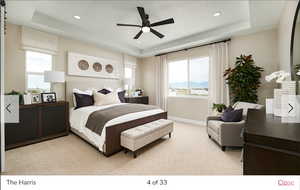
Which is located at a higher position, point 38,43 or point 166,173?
point 38,43


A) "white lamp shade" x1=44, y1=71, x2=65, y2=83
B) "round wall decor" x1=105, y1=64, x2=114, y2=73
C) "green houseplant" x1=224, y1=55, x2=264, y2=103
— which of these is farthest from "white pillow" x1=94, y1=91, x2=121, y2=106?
"green houseplant" x1=224, y1=55, x2=264, y2=103

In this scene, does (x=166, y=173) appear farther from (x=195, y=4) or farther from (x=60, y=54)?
(x=60, y=54)

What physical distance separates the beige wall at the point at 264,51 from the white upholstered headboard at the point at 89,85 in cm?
405

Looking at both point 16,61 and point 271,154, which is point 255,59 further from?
point 16,61

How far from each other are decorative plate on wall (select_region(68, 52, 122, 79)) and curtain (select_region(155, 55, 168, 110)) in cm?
154

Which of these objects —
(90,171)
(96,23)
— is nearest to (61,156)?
(90,171)

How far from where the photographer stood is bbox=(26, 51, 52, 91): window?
2.93m

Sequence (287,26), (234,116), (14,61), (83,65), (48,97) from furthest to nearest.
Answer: (83,65)
(48,97)
(14,61)
(234,116)
(287,26)

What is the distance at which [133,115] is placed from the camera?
8.23 ft

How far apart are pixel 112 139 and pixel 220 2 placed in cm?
309

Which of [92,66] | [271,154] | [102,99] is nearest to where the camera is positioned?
[271,154]

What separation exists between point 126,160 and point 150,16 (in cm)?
290

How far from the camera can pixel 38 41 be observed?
2977 millimetres

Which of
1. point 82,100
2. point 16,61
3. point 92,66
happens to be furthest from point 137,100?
point 16,61
